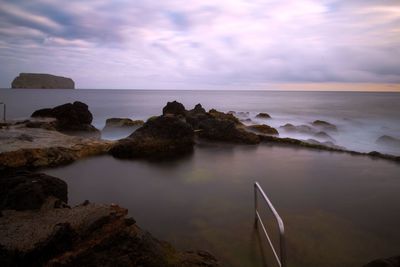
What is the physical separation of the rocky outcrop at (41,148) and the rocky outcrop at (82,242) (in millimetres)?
5392

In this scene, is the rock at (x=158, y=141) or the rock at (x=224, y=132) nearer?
the rock at (x=158, y=141)

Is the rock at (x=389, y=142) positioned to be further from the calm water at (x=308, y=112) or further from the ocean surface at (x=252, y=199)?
Result: the ocean surface at (x=252, y=199)

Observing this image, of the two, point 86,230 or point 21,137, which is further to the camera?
point 21,137

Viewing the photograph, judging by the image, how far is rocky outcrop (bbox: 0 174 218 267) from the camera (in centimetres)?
284

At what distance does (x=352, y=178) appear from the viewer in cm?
827

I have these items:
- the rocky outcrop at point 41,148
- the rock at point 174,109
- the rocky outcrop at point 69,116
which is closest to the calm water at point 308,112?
the rocky outcrop at point 69,116

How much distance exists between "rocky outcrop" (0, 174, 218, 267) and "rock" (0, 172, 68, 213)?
0.53 ft

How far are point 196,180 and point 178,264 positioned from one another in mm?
5110

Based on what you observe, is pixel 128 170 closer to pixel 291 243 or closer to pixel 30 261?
pixel 291 243

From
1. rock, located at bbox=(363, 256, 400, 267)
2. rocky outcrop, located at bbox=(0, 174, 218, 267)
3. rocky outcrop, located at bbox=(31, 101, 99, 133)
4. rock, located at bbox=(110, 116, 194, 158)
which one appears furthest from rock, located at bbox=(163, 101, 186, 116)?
rock, located at bbox=(363, 256, 400, 267)

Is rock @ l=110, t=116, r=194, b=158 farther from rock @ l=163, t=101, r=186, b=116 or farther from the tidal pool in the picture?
rock @ l=163, t=101, r=186, b=116

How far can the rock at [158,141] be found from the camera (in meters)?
10.9

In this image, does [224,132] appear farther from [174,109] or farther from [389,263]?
[389,263]

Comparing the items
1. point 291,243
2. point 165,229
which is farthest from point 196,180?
point 291,243
